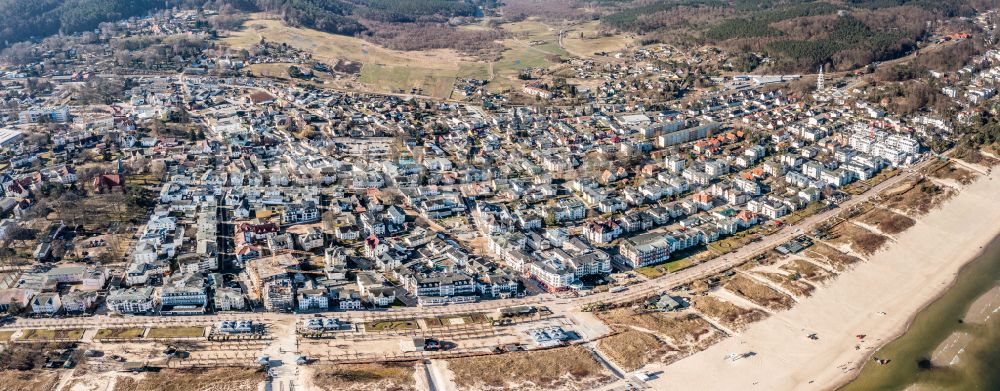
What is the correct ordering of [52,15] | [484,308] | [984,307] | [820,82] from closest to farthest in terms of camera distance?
[484,308] < [984,307] < [820,82] < [52,15]

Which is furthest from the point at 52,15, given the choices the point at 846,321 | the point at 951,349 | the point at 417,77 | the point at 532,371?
the point at 951,349

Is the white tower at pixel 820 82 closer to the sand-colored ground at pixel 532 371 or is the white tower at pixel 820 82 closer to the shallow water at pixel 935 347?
the shallow water at pixel 935 347

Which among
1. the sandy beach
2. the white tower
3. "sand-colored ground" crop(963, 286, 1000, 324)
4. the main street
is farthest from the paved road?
the white tower

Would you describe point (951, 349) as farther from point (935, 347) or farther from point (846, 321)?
point (846, 321)

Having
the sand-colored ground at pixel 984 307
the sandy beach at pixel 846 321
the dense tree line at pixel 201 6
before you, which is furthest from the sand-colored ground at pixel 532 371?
the dense tree line at pixel 201 6

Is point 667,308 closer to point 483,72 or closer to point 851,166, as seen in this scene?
point 851,166

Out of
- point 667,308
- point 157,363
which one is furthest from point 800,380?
point 157,363

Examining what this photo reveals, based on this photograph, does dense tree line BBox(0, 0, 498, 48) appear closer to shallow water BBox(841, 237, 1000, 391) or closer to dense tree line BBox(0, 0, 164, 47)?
dense tree line BBox(0, 0, 164, 47)
